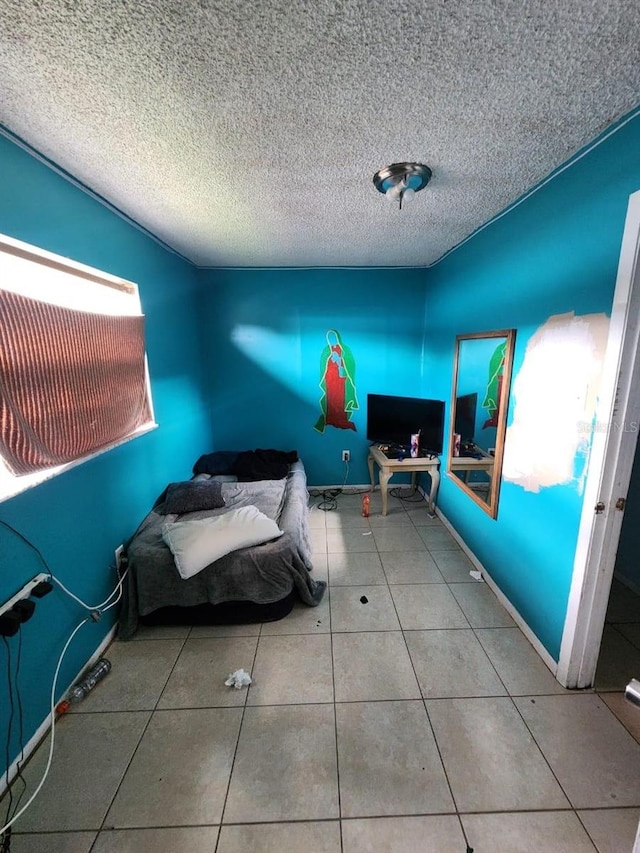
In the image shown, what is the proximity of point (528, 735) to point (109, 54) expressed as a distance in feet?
9.19

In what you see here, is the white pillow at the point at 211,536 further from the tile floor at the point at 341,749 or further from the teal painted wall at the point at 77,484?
the tile floor at the point at 341,749

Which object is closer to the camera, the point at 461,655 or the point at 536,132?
the point at 536,132

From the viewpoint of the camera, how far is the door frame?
3.78ft

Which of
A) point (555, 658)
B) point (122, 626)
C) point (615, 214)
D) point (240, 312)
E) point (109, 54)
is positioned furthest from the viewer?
point (240, 312)

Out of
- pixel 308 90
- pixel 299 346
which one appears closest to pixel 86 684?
pixel 308 90

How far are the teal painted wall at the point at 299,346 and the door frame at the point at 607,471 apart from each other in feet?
6.94

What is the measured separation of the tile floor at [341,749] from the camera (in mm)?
1036

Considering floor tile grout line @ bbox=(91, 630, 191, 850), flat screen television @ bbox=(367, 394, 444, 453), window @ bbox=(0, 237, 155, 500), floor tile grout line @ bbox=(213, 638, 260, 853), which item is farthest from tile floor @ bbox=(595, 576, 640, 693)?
window @ bbox=(0, 237, 155, 500)

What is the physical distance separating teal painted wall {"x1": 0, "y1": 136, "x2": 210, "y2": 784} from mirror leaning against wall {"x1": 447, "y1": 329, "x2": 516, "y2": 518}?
2363mm

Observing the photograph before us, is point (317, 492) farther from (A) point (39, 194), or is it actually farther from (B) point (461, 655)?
(A) point (39, 194)

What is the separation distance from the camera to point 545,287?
1572mm

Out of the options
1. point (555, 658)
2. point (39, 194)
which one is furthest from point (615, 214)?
point (39, 194)

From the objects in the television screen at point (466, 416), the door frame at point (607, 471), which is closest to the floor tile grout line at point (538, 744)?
the door frame at point (607, 471)

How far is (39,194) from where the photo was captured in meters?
1.34
